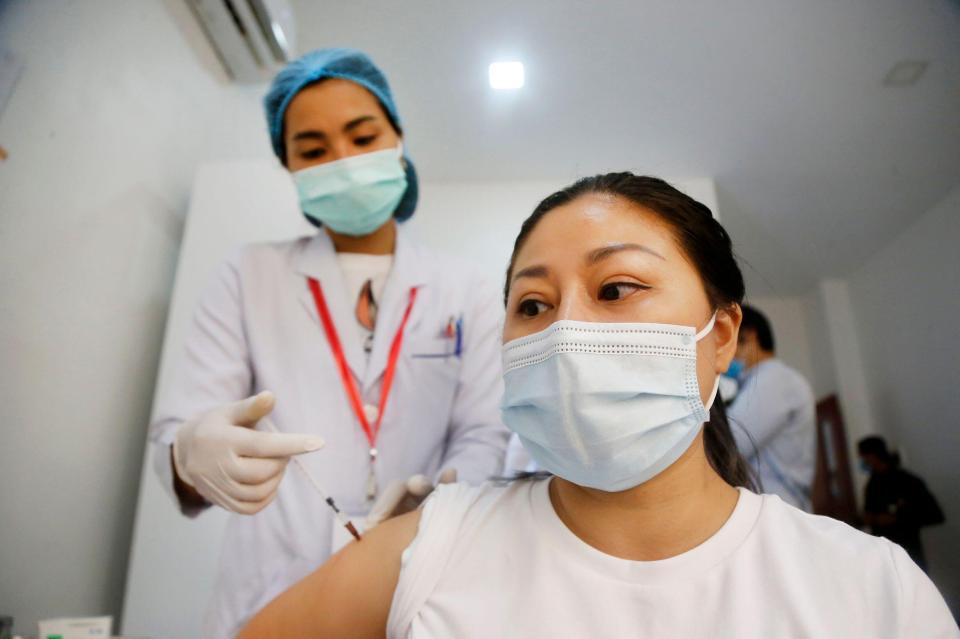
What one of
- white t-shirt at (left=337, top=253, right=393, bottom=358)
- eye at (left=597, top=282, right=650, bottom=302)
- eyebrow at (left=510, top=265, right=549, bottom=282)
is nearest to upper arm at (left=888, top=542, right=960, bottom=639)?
eye at (left=597, top=282, right=650, bottom=302)

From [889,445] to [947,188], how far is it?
0.50m

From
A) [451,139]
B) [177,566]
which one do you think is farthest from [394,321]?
[177,566]

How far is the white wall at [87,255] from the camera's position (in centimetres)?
117

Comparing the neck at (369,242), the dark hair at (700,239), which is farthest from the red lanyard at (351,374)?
the dark hair at (700,239)

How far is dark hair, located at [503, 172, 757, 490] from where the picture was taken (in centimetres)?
90

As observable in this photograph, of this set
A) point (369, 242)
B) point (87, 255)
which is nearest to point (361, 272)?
point (369, 242)

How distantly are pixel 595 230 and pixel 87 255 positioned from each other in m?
1.28

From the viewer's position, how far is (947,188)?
104 cm

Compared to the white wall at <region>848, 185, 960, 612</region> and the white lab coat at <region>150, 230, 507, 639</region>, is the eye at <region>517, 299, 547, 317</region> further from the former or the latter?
the white wall at <region>848, 185, 960, 612</region>

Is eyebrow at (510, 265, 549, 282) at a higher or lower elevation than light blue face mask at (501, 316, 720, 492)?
higher

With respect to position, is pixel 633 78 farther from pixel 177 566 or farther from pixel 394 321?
pixel 177 566

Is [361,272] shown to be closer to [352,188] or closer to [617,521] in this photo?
[352,188]

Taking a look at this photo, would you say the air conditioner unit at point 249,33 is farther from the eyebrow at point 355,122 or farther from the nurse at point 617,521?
the nurse at point 617,521

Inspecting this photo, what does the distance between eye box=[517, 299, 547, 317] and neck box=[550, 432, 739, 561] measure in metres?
0.28
